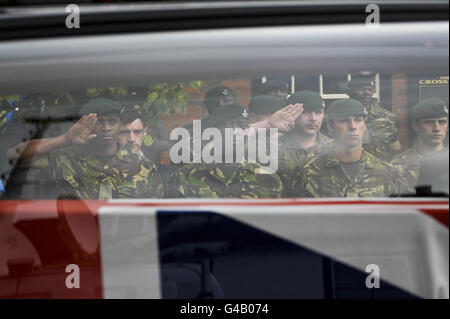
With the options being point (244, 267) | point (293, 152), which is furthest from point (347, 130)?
point (244, 267)

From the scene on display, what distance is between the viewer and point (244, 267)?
56.2 inches

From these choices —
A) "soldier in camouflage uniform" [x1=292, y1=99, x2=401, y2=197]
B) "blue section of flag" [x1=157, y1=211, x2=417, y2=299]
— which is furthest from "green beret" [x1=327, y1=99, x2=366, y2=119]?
"blue section of flag" [x1=157, y1=211, x2=417, y2=299]

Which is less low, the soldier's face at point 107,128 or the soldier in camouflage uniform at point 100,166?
the soldier's face at point 107,128

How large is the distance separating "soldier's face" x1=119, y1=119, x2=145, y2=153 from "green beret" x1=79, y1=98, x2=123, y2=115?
0.17 feet

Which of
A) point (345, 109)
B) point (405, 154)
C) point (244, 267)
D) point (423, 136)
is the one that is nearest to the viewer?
point (244, 267)

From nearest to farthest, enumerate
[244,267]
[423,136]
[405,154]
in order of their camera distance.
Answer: [244,267] → [423,136] → [405,154]

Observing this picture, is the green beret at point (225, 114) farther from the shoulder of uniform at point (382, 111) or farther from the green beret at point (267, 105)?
the shoulder of uniform at point (382, 111)

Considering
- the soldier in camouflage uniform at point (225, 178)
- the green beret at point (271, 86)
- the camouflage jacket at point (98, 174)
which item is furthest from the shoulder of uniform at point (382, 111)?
the camouflage jacket at point (98, 174)

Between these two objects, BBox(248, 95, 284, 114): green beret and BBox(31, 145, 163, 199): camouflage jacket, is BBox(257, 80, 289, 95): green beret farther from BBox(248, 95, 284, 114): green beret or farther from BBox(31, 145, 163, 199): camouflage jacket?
BBox(31, 145, 163, 199): camouflage jacket

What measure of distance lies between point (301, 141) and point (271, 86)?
0.19 meters

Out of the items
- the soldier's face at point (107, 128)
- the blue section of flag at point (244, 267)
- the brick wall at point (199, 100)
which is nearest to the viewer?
the blue section of flag at point (244, 267)

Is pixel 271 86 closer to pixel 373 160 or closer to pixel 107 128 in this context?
pixel 373 160

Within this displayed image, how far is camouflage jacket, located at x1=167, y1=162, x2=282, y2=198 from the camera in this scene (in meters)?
1.54

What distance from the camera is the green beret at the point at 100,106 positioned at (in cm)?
156
